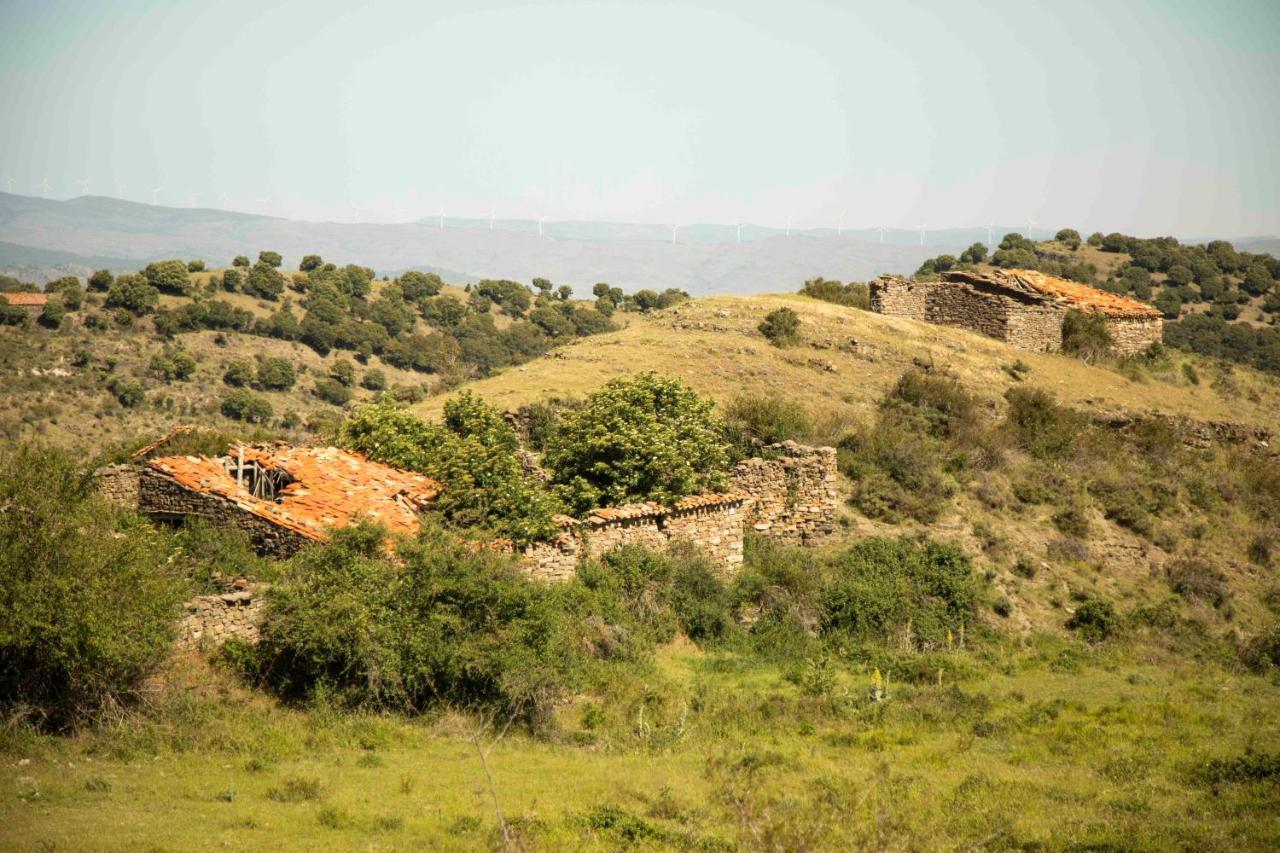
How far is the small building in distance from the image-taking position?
70.8 m

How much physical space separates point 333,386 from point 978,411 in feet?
153

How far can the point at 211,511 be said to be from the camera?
18828mm

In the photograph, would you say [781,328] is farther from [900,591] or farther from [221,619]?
[221,619]

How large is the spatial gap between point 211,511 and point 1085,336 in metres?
29.0

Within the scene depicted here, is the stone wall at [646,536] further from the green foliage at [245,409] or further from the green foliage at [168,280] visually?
the green foliage at [168,280]

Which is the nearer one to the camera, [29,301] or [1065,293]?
[1065,293]

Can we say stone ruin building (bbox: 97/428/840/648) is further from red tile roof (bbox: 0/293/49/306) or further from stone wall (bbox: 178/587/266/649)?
red tile roof (bbox: 0/293/49/306)

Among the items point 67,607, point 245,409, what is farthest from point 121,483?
point 245,409

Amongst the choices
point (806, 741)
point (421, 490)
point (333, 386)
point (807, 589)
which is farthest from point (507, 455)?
point (333, 386)

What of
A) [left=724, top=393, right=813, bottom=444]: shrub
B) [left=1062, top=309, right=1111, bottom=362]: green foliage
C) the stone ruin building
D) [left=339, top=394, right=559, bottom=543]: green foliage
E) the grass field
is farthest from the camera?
[left=1062, top=309, right=1111, bottom=362]: green foliage

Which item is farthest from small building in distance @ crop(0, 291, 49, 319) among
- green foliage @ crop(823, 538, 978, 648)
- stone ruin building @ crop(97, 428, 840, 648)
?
green foliage @ crop(823, 538, 978, 648)

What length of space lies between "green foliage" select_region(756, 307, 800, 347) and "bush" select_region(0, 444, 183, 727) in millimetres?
22232

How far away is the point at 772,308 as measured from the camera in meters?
37.4

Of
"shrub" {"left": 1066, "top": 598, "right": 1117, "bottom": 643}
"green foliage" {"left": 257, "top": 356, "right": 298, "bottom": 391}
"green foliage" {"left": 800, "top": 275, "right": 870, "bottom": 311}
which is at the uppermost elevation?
"green foliage" {"left": 800, "top": 275, "right": 870, "bottom": 311}
